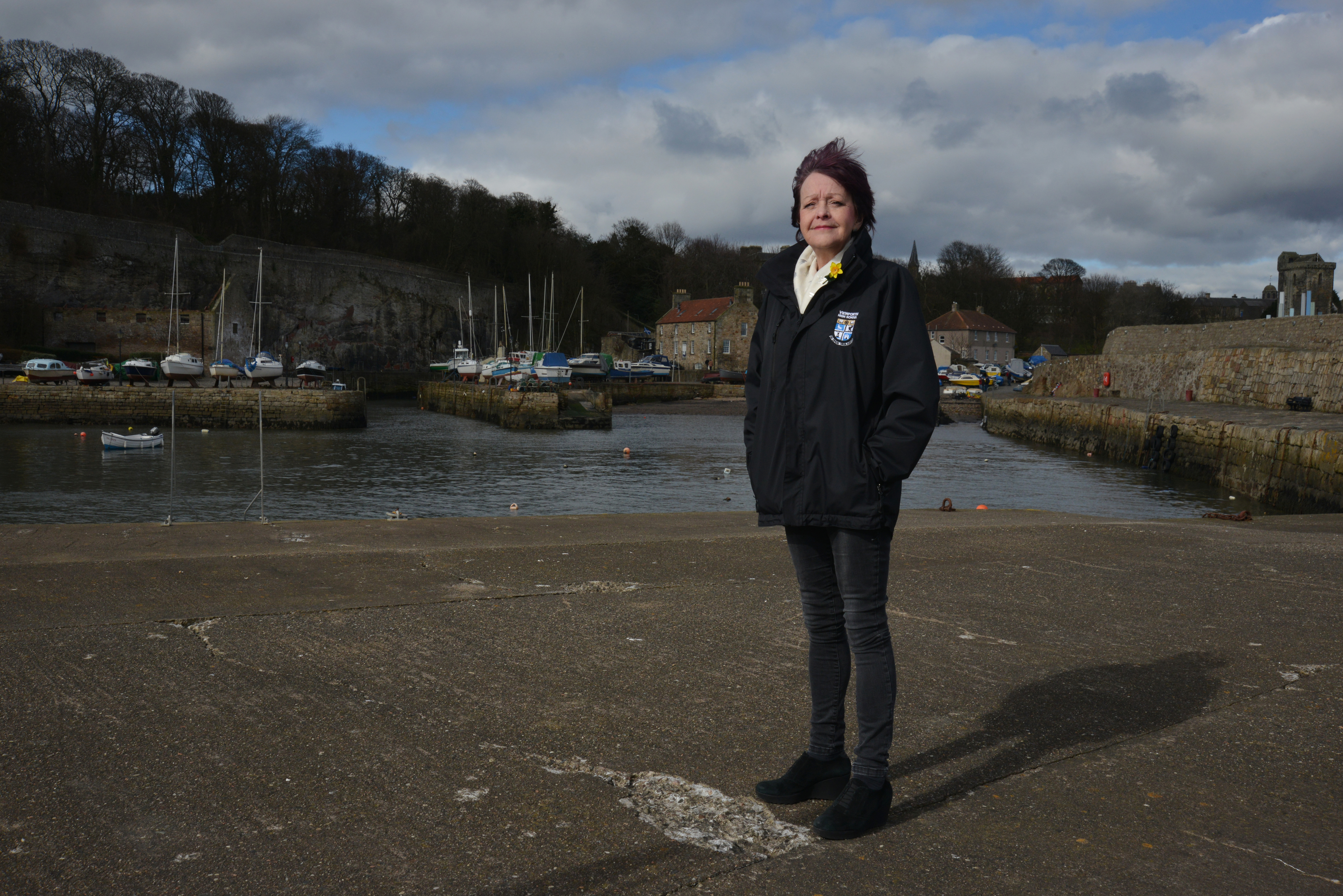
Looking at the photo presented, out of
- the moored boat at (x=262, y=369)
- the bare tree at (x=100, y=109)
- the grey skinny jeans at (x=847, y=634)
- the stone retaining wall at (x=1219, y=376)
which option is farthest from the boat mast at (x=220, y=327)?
the grey skinny jeans at (x=847, y=634)

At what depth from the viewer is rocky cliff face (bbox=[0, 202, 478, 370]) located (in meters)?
60.5

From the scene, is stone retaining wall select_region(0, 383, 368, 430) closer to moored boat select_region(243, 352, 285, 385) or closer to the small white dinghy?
moored boat select_region(243, 352, 285, 385)

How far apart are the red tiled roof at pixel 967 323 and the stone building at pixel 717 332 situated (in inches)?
805

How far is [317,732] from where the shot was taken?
3.12 metres

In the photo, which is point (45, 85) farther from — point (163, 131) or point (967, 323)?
point (967, 323)

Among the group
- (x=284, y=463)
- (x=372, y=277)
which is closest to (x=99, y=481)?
(x=284, y=463)

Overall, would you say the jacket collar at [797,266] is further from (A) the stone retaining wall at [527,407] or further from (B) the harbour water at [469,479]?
(A) the stone retaining wall at [527,407]

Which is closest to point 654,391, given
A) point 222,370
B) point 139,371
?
point 222,370

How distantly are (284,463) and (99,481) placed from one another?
5.73 metres

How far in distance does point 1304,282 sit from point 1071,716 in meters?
47.3

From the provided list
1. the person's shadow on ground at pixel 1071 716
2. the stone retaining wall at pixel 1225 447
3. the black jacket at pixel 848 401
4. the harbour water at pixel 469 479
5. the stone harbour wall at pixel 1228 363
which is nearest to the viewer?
the black jacket at pixel 848 401

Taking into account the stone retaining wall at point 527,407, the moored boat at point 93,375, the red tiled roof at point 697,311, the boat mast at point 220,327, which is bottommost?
the stone retaining wall at point 527,407

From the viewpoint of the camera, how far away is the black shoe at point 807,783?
8.94 feet

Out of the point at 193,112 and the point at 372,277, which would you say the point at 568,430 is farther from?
the point at 193,112
